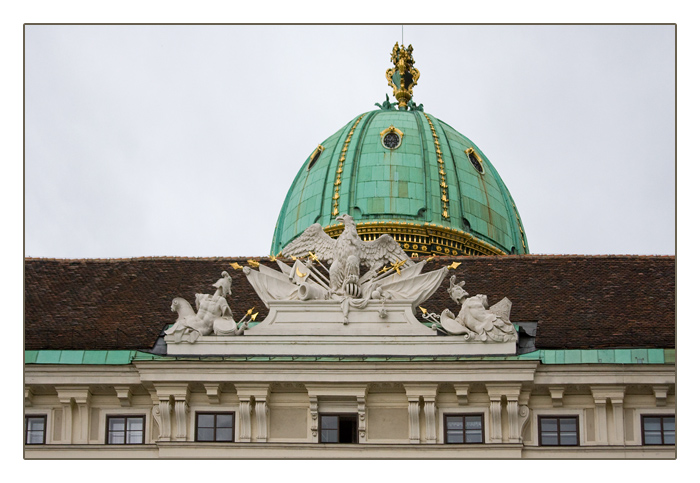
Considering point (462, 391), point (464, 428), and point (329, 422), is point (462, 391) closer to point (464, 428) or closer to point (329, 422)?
point (464, 428)

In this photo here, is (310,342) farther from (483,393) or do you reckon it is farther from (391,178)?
(391,178)

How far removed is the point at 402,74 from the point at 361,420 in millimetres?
21844

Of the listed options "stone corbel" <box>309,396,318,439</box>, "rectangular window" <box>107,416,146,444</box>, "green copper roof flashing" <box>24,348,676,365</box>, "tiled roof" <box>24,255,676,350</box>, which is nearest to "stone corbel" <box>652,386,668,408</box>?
"green copper roof flashing" <box>24,348,676,365</box>

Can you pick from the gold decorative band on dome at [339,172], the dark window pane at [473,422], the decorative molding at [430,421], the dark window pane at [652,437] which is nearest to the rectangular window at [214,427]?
the decorative molding at [430,421]

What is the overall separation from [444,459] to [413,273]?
4168 millimetres

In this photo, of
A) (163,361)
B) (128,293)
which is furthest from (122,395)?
(128,293)

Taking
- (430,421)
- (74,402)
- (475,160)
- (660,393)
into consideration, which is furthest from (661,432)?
(475,160)

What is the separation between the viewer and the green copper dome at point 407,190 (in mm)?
56281

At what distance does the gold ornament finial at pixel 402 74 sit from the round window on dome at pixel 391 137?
2.78 metres

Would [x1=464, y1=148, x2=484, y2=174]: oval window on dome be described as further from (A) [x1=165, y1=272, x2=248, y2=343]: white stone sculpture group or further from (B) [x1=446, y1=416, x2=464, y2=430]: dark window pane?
(B) [x1=446, y1=416, x2=464, y2=430]: dark window pane

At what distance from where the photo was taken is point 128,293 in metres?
46.1

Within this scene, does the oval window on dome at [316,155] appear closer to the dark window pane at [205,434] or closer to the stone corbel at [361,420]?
the stone corbel at [361,420]

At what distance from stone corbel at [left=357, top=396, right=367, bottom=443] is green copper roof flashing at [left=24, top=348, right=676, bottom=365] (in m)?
0.74

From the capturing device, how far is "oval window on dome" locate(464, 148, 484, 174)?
58.7 meters
